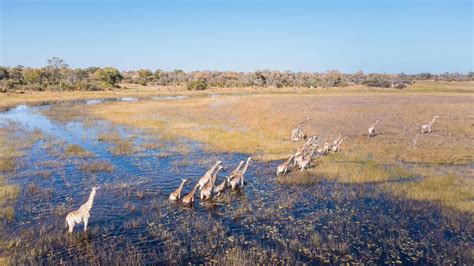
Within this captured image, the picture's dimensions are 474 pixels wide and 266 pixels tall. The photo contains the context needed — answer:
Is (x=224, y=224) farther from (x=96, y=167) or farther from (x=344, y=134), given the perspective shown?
(x=344, y=134)

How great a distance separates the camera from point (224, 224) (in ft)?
42.2

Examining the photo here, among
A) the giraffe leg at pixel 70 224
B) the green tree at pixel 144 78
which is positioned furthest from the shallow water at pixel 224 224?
the green tree at pixel 144 78

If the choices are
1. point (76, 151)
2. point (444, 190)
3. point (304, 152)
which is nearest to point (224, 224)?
point (304, 152)

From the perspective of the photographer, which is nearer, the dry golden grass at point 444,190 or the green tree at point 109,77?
the dry golden grass at point 444,190

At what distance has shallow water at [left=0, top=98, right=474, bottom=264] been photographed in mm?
10766

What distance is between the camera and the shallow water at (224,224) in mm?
10766

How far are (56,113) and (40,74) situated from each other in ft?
193

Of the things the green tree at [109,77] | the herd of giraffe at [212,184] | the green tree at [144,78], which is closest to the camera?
the herd of giraffe at [212,184]

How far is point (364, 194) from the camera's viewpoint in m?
15.8

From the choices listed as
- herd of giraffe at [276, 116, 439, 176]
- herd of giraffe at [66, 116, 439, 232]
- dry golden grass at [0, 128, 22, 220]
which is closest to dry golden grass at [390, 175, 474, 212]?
herd of giraffe at [276, 116, 439, 176]

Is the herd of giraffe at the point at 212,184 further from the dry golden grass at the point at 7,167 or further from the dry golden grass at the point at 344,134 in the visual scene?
the dry golden grass at the point at 7,167

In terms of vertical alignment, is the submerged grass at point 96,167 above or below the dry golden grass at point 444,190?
above

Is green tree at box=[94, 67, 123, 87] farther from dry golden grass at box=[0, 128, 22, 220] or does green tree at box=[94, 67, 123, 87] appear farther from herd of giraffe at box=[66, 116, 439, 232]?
herd of giraffe at box=[66, 116, 439, 232]

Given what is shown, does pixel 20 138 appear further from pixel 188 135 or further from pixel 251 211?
pixel 251 211
